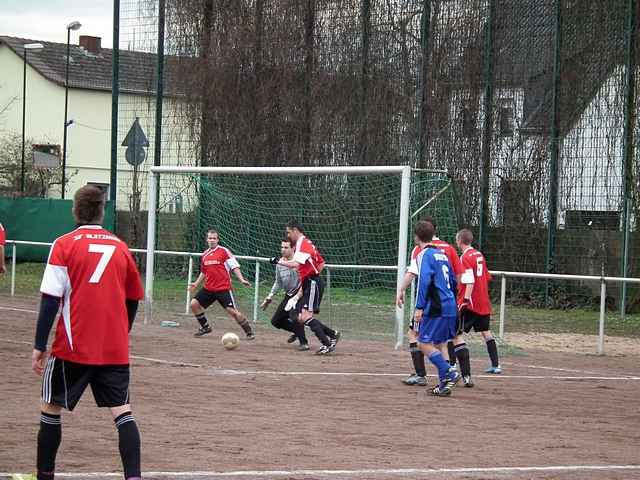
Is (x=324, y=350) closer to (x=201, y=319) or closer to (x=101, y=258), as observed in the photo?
(x=201, y=319)

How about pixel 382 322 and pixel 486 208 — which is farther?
pixel 486 208

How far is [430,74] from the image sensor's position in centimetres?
2628

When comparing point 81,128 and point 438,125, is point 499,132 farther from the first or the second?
point 81,128

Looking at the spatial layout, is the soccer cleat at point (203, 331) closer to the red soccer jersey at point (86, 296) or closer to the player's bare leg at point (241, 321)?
the player's bare leg at point (241, 321)

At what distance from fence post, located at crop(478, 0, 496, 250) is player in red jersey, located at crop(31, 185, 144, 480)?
63.4 ft

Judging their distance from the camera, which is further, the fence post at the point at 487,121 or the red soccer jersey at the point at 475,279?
the fence post at the point at 487,121

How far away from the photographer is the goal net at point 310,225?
1964cm

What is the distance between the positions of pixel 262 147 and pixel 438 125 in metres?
4.74

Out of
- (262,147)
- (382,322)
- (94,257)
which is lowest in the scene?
(382,322)

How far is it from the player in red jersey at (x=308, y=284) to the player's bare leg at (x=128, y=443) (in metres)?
9.44

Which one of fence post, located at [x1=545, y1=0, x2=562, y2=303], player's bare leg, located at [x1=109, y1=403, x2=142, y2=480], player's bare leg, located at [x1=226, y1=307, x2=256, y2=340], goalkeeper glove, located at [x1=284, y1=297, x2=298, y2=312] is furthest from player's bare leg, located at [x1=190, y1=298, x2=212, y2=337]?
player's bare leg, located at [x1=109, y1=403, x2=142, y2=480]

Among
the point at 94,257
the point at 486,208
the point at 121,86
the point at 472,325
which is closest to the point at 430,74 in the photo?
the point at 486,208

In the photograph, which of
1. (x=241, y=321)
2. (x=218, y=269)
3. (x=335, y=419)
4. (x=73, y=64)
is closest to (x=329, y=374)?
(x=335, y=419)

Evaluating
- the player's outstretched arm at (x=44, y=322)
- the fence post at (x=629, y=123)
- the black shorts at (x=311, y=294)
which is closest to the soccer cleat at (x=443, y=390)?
the black shorts at (x=311, y=294)
